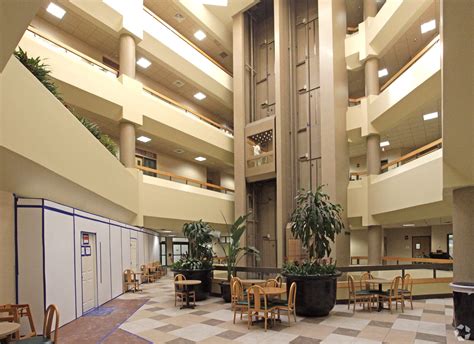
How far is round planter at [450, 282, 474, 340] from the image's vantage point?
561 centimetres

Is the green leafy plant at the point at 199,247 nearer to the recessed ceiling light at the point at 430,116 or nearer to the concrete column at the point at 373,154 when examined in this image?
the concrete column at the point at 373,154

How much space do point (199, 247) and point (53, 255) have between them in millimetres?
4483

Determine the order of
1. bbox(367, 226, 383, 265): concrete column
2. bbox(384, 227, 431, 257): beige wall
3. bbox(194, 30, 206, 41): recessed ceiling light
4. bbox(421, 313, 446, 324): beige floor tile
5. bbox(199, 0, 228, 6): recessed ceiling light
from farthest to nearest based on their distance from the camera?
1. bbox(384, 227, 431, 257): beige wall
2. bbox(194, 30, 206, 41): recessed ceiling light
3. bbox(199, 0, 228, 6): recessed ceiling light
4. bbox(367, 226, 383, 265): concrete column
5. bbox(421, 313, 446, 324): beige floor tile

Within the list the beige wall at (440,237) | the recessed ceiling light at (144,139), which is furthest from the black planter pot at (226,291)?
the beige wall at (440,237)

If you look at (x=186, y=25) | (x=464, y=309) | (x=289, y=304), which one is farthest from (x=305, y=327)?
(x=186, y=25)

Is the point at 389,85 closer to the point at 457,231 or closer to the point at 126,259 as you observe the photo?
the point at 457,231

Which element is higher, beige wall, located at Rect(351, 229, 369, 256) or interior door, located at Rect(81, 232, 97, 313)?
interior door, located at Rect(81, 232, 97, 313)

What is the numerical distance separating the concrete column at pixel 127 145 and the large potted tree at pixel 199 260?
3735mm

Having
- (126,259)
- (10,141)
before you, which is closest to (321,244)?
(10,141)

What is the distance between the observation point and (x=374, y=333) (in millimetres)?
6301

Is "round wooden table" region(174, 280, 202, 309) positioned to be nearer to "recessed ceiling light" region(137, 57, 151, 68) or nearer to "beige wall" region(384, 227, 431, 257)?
"recessed ceiling light" region(137, 57, 151, 68)

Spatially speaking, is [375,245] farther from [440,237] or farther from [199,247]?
[440,237]

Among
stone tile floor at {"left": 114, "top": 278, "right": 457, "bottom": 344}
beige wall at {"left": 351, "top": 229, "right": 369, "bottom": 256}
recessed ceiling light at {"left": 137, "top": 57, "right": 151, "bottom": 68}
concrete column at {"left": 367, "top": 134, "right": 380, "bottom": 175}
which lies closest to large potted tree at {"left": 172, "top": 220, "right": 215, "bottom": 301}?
stone tile floor at {"left": 114, "top": 278, "right": 457, "bottom": 344}

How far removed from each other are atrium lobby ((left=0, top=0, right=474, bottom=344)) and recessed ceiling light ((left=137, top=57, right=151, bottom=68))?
0.20ft
